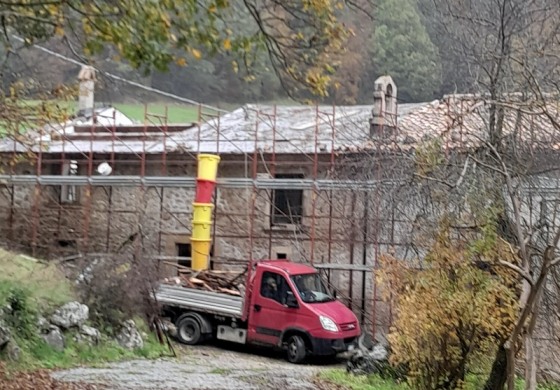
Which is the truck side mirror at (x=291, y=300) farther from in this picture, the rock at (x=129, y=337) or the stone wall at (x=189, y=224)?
the rock at (x=129, y=337)

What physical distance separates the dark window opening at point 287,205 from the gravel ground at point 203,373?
5.94 metres

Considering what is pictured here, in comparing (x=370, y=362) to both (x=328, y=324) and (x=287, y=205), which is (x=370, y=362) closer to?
(x=328, y=324)

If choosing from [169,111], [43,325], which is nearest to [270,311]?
[43,325]

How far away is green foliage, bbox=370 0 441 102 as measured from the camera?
2064 centimetres

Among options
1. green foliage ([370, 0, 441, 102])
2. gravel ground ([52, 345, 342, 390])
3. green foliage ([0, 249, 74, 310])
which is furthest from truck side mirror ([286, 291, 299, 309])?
green foliage ([370, 0, 441, 102])

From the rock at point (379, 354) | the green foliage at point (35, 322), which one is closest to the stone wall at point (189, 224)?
the green foliage at point (35, 322)

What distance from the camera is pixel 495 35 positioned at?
14047mm

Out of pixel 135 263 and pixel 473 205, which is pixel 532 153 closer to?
pixel 473 205

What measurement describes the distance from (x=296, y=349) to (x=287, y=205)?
679 cm

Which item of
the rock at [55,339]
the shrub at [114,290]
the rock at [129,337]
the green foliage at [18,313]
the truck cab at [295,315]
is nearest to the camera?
the green foliage at [18,313]

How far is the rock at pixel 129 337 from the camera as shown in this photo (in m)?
17.5

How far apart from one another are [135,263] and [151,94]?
29.5m

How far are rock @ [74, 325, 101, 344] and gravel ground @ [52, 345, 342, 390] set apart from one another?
0.92 metres

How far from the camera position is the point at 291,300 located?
1986 cm
